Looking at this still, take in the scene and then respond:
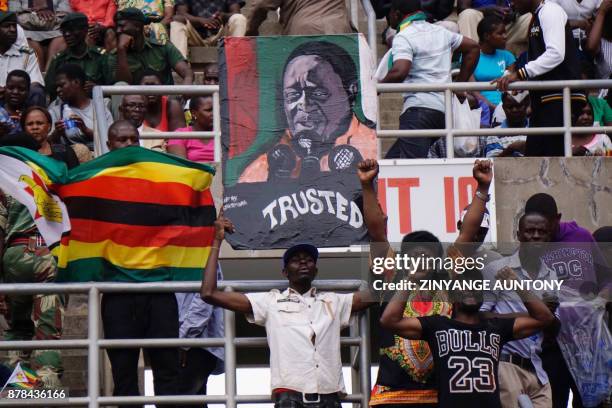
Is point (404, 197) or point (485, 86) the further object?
point (485, 86)

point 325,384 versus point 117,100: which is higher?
point 117,100

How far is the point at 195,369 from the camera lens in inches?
533

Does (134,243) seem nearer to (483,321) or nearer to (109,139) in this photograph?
(109,139)

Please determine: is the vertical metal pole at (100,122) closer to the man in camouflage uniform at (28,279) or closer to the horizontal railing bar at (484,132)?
the man in camouflage uniform at (28,279)

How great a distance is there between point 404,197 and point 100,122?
2.47 meters

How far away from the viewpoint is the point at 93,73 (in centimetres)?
1786

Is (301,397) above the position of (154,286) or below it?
below

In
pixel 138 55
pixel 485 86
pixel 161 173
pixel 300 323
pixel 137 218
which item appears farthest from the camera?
pixel 138 55

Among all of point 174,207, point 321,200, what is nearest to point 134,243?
point 174,207

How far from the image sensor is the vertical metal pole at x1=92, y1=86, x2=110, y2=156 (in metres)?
15.4

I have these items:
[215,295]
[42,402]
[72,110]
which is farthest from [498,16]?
[42,402]

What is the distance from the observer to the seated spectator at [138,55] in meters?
17.7

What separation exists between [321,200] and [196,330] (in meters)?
1.25

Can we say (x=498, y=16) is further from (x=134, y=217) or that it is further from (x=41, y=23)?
(x=134, y=217)
